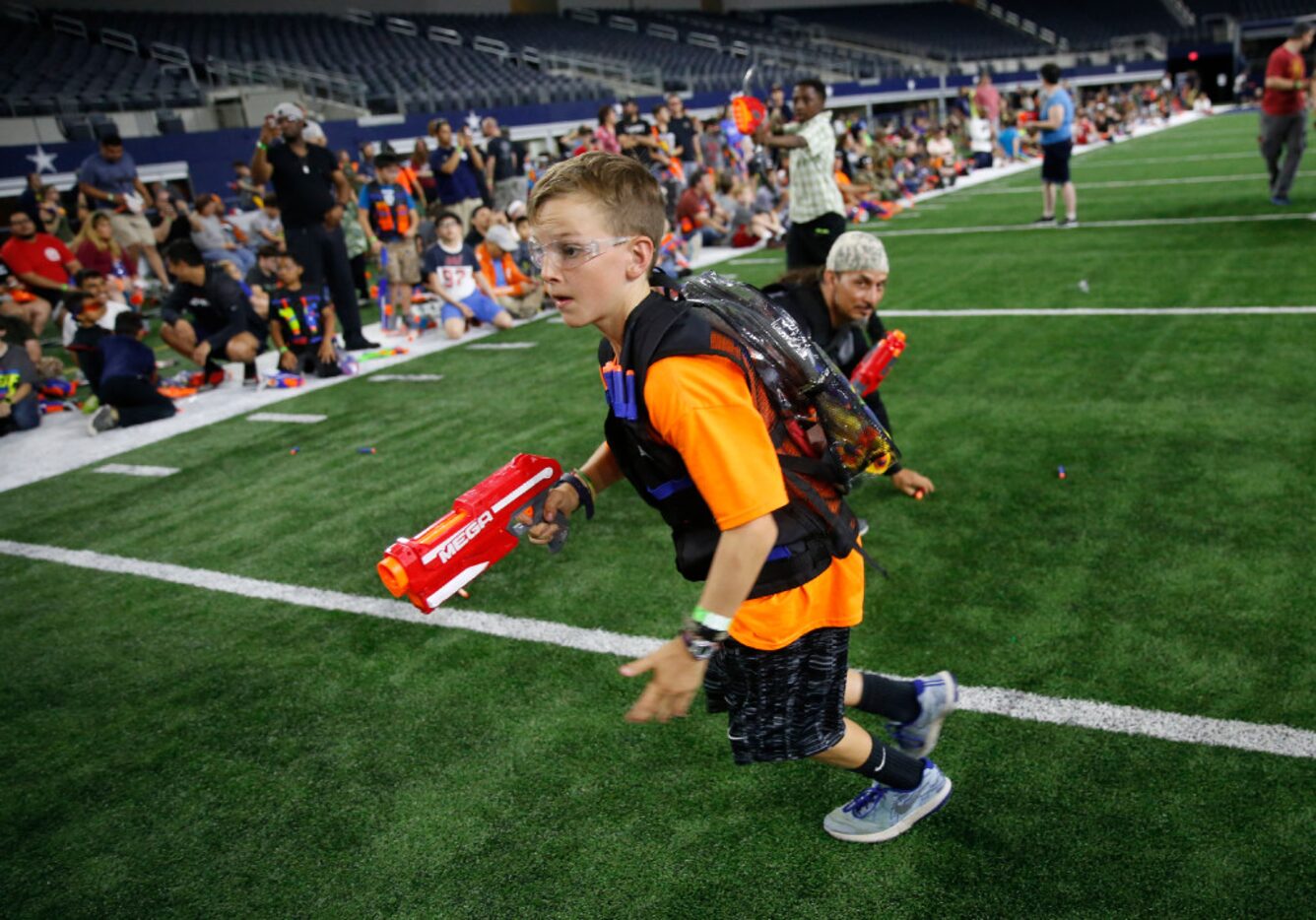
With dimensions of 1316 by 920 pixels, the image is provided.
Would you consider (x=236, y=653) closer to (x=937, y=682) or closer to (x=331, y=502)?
(x=331, y=502)

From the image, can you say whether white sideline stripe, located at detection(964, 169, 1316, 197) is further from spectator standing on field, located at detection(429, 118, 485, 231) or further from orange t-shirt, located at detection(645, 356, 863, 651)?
orange t-shirt, located at detection(645, 356, 863, 651)

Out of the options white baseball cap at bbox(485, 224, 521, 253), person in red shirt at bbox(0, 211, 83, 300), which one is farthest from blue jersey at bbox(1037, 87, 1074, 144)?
person in red shirt at bbox(0, 211, 83, 300)

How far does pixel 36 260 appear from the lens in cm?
1105

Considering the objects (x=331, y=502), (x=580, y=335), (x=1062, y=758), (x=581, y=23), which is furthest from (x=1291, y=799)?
(x=581, y=23)

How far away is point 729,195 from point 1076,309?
8.27 m

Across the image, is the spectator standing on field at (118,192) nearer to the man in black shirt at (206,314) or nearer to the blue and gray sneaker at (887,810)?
the man in black shirt at (206,314)

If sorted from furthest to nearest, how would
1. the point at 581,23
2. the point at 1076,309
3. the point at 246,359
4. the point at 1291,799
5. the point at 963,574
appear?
the point at 581,23, the point at 246,359, the point at 1076,309, the point at 963,574, the point at 1291,799

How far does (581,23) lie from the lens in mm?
37406

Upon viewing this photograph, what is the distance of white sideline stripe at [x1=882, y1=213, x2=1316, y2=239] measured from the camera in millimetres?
11016

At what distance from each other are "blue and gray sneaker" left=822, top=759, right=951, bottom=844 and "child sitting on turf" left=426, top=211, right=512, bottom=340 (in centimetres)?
841

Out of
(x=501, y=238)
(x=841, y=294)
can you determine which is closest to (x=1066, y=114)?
(x=501, y=238)

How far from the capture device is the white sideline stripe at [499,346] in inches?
371

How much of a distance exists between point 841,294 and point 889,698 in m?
1.62

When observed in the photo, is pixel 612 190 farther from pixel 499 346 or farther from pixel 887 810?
pixel 499 346
